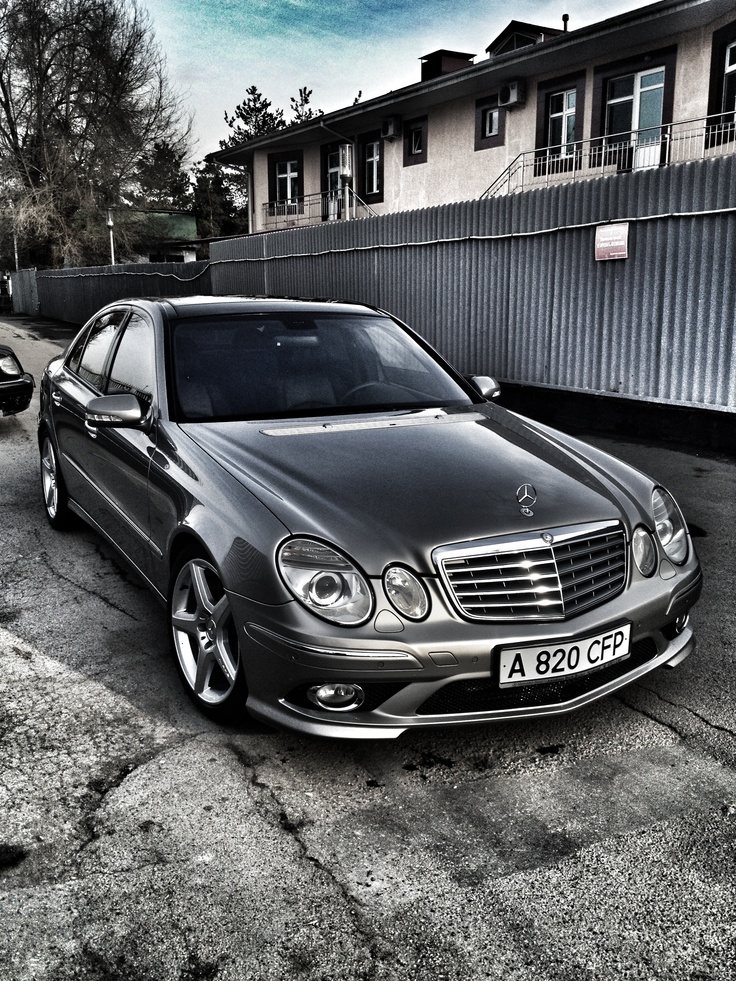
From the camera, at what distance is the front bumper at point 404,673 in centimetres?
278

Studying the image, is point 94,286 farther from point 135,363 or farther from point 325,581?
point 325,581

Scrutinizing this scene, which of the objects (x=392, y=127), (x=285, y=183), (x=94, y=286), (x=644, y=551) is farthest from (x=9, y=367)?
(x=285, y=183)

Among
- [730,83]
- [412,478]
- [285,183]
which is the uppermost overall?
[730,83]

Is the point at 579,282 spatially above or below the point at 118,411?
above

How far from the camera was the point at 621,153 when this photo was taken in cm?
2081

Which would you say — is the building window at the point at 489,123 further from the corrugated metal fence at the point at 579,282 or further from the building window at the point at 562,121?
the corrugated metal fence at the point at 579,282

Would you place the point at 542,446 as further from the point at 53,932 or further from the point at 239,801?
the point at 53,932

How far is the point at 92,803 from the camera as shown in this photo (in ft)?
9.40

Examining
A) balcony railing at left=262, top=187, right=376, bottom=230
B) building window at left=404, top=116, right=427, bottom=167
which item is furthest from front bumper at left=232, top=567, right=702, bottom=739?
balcony railing at left=262, top=187, right=376, bottom=230

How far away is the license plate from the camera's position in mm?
2840

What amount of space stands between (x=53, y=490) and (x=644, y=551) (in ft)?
13.4

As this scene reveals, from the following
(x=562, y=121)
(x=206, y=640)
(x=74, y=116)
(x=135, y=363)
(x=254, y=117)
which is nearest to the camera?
(x=206, y=640)

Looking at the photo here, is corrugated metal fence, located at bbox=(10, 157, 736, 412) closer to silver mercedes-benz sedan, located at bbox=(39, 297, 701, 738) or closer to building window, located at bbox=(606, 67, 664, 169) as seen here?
silver mercedes-benz sedan, located at bbox=(39, 297, 701, 738)

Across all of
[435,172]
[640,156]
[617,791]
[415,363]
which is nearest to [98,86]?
[435,172]
